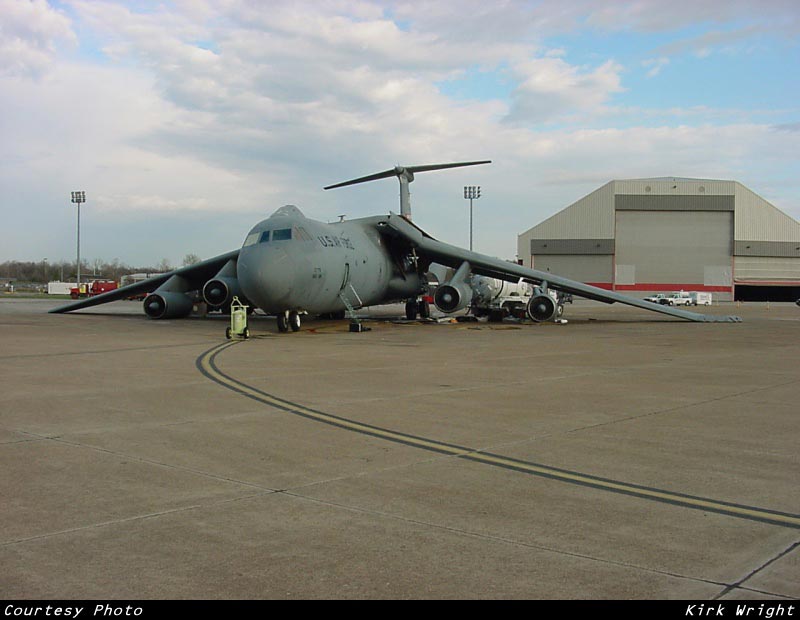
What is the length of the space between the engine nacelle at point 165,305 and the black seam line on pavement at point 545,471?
24.9 meters

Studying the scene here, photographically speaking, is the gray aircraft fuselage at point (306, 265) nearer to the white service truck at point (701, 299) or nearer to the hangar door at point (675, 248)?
the white service truck at point (701, 299)

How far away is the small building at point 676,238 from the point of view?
88.1m

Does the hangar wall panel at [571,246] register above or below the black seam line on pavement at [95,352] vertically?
above

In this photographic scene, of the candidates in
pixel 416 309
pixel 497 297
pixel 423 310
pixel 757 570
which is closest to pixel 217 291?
pixel 416 309

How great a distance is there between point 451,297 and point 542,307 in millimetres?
4908

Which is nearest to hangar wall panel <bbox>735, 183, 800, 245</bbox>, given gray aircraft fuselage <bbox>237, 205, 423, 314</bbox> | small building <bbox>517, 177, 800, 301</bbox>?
small building <bbox>517, 177, 800, 301</bbox>

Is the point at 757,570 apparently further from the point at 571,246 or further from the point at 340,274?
the point at 571,246

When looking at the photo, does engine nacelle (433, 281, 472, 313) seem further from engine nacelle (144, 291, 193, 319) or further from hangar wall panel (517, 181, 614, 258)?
hangar wall panel (517, 181, 614, 258)

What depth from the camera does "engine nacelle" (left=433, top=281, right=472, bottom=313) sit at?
3228cm

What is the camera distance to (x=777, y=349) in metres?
22.1

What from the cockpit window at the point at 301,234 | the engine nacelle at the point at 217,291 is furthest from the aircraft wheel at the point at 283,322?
the engine nacelle at the point at 217,291

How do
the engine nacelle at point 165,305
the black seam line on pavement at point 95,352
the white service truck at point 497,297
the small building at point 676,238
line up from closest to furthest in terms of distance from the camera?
the black seam line on pavement at point 95,352, the engine nacelle at point 165,305, the white service truck at point 497,297, the small building at point 676,238

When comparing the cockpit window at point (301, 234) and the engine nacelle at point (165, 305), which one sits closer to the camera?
the cockpit window at point (301, 234)

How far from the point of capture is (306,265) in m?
26.0
